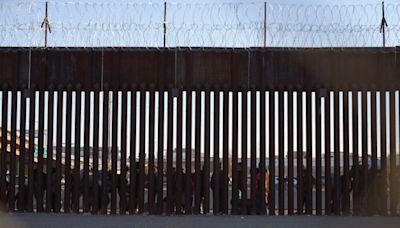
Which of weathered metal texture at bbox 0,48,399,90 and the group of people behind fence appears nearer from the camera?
the group of people behind fence

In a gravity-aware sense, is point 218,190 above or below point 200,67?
below

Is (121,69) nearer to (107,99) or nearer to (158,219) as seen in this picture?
(107,99)

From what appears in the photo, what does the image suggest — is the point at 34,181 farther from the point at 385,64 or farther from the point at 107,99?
the point at 385,64

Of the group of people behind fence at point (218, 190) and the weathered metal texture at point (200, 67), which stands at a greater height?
the weathered metal texture at point (200, 67)

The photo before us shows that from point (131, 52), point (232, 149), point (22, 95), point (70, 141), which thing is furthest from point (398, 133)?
point (22, 95)

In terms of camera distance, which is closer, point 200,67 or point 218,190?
point 218,190

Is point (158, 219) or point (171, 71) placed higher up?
point (171, 71)

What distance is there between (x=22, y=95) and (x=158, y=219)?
4.06m

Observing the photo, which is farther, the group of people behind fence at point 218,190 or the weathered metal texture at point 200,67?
the weathered metal texture at point 200,67

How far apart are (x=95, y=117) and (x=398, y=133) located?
20.8 feet

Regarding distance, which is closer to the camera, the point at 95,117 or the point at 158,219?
the point at 158,219

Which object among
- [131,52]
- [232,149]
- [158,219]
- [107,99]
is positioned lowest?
[158,219]

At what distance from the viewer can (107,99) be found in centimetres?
1509

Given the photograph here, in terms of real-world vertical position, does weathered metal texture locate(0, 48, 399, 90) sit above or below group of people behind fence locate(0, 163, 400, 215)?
above
